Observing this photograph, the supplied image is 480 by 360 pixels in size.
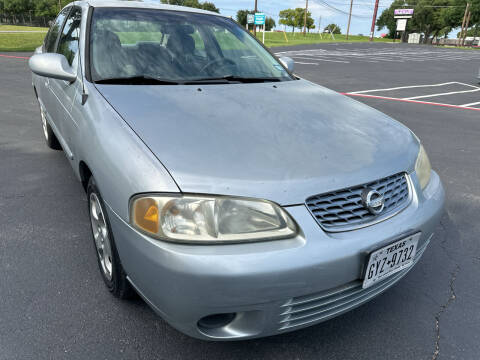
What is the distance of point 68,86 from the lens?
8.20 ft

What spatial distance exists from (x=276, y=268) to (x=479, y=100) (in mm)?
9210

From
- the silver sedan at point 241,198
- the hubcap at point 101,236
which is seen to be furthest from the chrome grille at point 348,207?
the hubcap at point 101,236

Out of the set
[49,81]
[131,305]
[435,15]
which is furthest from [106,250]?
[435,15]

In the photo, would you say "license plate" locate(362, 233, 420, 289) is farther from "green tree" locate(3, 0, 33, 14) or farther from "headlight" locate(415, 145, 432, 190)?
"green tree" locate(3, 0, 33, 14)

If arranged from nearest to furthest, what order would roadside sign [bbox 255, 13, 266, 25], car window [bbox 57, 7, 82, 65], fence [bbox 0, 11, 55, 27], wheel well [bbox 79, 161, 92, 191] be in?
wheel well [bbox 79, 161, 92, 191]
car window [bbox 57, 7, 82, 65]
roadside sign [bbox 255, 13, 266, 25]
fence [bbox 0, 11, 55, 27]

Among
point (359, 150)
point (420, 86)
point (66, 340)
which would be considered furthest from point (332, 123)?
point (420, 86)

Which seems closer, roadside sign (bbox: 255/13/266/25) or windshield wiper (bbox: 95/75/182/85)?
windshield wiper (bbox: 95/75/182/85)

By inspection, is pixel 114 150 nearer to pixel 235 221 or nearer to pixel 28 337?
pixel 235 221

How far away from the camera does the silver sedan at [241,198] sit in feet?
4.50

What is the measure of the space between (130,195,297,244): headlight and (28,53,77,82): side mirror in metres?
1.35

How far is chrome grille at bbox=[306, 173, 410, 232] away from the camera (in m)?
1.49

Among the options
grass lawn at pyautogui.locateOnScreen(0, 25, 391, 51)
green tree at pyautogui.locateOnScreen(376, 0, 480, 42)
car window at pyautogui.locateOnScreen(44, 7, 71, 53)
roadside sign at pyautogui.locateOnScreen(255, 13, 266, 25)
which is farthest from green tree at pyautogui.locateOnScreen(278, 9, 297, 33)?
car window at pyautogui.locateOnScreen(44, 7, 71, 53)

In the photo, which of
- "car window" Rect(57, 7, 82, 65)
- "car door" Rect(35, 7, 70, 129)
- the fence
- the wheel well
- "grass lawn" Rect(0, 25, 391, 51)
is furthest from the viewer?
A: the fence

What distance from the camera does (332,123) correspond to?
2.00 meters
